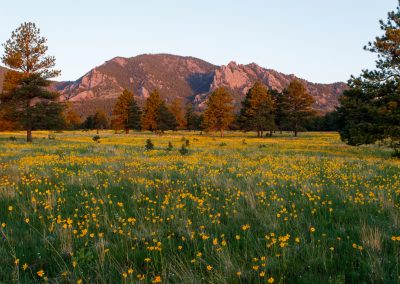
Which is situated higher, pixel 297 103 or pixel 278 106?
pixel 297 103

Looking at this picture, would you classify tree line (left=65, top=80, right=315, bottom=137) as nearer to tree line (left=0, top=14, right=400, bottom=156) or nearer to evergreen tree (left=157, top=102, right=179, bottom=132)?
tree line (left=0, top=14, right=400, bottom=156)

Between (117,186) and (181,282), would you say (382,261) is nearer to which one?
(181,282)

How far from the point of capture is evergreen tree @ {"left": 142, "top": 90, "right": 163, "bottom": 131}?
71688mm

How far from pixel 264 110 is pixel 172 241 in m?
53.2

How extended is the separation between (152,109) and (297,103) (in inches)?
1334

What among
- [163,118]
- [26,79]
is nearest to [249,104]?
[163,118]

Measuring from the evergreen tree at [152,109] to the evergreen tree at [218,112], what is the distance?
18515mm

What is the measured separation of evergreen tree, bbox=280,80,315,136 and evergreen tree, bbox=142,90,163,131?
30463 millimetres

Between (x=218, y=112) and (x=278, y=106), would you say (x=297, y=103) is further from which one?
(x=218, y=112)

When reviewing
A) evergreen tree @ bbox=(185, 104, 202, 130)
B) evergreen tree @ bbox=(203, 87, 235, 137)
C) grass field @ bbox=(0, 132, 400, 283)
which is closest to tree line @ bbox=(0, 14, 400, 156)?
evergreen tree @ bbox=(203, 87, 235, 137)

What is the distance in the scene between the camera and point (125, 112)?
227 feet

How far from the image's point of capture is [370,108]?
14945mm

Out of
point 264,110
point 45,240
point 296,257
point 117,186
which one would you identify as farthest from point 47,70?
point 264,110

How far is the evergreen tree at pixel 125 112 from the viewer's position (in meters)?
68.9
